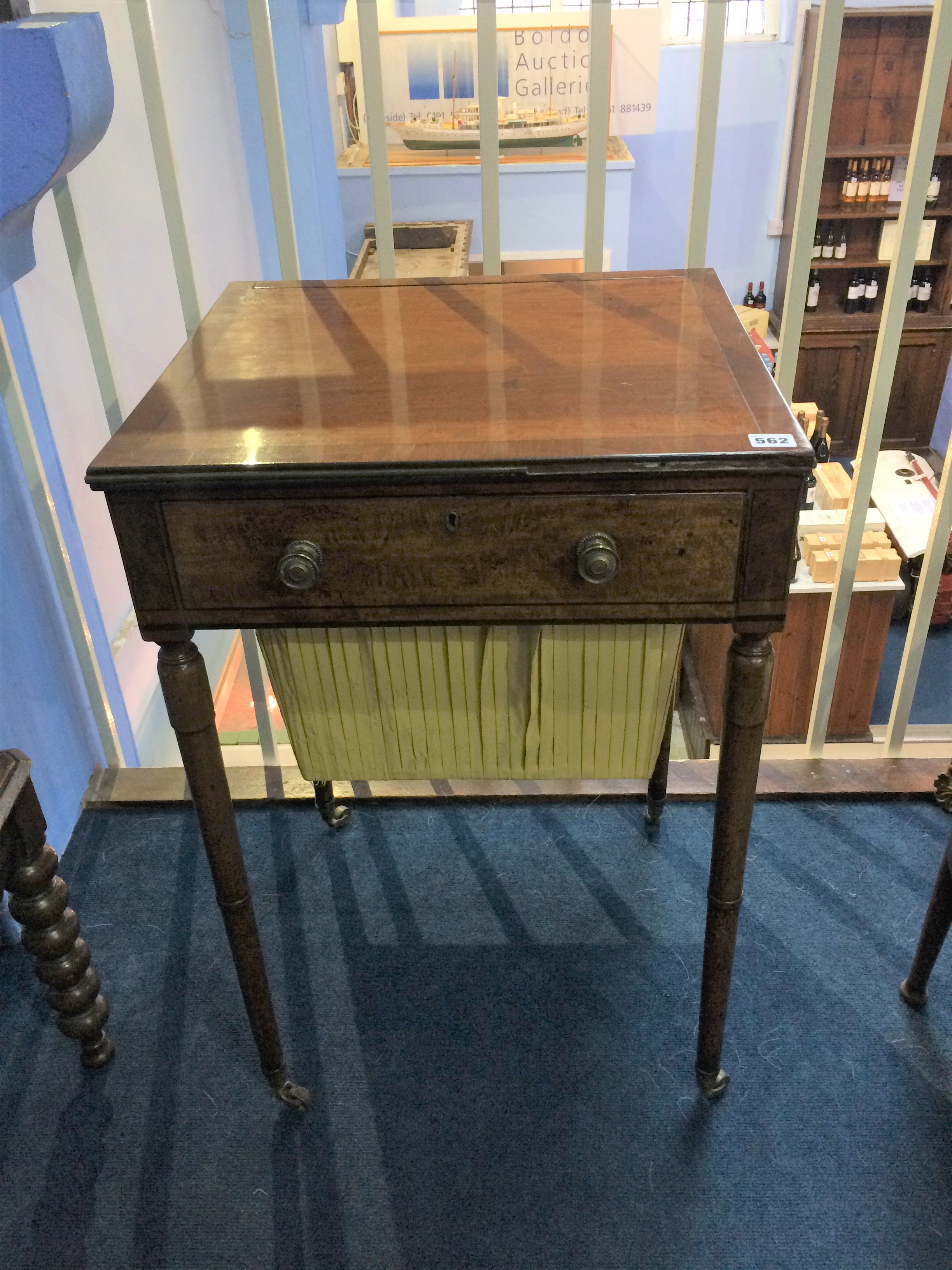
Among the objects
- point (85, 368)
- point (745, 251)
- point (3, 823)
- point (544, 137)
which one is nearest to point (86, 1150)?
point (3, 823)

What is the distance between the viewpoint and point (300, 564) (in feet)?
2.80

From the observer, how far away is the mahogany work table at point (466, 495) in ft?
2.67

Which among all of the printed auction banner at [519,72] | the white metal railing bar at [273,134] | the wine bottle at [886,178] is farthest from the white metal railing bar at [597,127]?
the wine bottle at [886,178]

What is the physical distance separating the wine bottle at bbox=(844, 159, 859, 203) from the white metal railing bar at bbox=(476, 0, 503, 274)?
18.3 feet

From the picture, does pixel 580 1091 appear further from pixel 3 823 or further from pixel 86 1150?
pixel 3 823

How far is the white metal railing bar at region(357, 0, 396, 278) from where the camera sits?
1194 millimetres

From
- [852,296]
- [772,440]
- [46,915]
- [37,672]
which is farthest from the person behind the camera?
[852,296]

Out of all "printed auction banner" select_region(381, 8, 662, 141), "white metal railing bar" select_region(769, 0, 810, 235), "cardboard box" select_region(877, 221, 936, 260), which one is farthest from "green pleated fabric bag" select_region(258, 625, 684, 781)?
"white metal railing bar" select_region(769, 0, 810, 235)

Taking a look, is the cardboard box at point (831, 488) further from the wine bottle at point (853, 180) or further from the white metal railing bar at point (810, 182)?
the wine bottle at point (853, 180)

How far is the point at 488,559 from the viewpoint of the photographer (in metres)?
0.87

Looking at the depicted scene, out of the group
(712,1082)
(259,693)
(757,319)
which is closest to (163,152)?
(259,693)

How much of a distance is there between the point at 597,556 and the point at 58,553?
97 cm

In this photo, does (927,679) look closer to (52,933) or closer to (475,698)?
(475,698)

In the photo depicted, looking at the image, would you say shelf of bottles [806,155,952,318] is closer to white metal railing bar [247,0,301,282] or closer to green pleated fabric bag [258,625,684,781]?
white metal railing bar [247,0,301,282]
